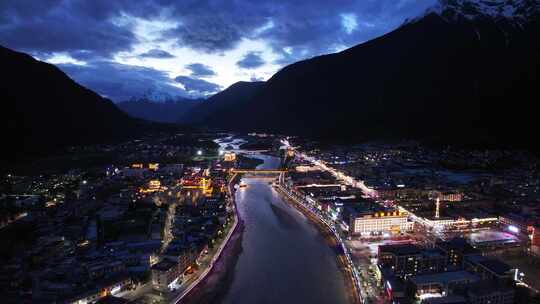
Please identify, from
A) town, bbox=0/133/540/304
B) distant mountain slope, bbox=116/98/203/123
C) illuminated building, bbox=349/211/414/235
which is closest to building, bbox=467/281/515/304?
town, bbox=0/133/540/304

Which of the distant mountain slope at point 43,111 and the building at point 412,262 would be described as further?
the distant mountain slope at point 43,111

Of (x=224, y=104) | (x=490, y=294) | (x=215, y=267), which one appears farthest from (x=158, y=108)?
(x=490, y=294)

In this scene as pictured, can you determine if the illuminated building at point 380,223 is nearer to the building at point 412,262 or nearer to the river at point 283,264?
the river at point 283,264

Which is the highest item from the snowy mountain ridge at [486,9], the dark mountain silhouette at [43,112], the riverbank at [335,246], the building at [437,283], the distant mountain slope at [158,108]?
the snowy mountain ridge at [486,9]

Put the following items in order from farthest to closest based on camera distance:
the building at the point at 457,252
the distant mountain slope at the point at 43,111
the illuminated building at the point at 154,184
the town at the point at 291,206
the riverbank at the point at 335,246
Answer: the distant mountain slope at the point at 43,111 < the illuminated building at the point at 154,184 < the building at the point at 457,252 < the riverbank at the point at 335,246 < the town at the point at 291,206

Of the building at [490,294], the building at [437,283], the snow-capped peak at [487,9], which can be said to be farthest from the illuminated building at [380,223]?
the snow-capped peak at [487,9]

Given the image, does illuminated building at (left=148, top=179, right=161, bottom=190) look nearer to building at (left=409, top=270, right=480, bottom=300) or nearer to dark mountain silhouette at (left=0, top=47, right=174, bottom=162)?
dark mountain silhouette at (left=0, top=47, right=174, bottom=162)

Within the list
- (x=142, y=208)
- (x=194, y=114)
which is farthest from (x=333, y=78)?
(x=142, y=208)
